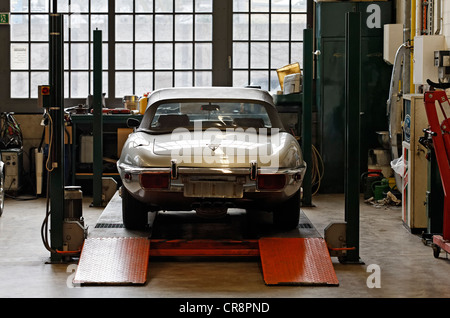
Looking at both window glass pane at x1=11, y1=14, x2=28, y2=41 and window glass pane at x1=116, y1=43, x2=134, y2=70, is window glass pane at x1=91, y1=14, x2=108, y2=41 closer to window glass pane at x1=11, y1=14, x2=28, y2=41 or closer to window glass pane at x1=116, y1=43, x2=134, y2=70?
window glass pane at x1=116, y1=43, x2=134, y2=70

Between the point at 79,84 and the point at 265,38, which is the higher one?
the point at 265,38

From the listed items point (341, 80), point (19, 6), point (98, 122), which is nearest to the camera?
point (98, 122)

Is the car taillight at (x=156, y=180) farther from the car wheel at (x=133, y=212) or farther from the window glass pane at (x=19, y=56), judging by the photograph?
the window glass pane at (x=19, y=56)

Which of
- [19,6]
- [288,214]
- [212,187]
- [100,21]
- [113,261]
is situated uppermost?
[19,6]

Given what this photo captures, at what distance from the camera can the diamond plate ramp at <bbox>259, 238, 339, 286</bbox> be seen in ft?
20.0

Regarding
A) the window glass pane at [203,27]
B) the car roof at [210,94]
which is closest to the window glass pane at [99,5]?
the window glass pane at [203,27]

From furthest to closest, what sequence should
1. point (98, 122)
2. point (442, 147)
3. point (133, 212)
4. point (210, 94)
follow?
point (98, 122)
point (210, 94)
point (133, 212)
point (442, 147)

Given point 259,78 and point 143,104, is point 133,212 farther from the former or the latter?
point 259,78

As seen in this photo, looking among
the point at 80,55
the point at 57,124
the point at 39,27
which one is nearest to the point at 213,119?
the point at 57,124

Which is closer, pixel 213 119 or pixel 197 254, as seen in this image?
pixel 197 254

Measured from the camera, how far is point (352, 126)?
6.70 metres

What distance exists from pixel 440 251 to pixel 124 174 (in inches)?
114

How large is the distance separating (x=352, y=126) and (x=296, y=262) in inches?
49.4
